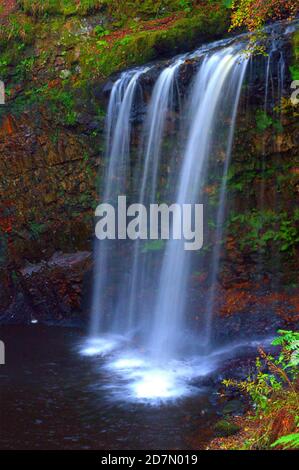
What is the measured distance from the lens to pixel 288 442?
407 cm

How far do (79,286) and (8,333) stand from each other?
1.73 m

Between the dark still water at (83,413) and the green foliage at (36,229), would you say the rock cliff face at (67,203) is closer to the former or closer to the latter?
the green foliage at (36,229)

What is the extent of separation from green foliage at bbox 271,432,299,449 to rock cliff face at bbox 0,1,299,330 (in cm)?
428

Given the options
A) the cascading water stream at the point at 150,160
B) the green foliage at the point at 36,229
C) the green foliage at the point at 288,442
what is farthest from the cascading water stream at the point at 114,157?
the green foliage at the point at 288,442

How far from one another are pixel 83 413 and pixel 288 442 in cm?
298

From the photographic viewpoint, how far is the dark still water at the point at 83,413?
547cm

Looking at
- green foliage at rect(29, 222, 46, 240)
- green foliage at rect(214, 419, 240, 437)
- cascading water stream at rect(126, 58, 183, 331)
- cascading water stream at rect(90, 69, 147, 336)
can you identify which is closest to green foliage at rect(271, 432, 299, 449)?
green foliage at rect(214, 419, 240, 437)

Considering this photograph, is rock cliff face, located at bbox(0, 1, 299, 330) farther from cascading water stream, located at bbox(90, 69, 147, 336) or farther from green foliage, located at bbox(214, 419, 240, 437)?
green foliage, located at bbox(214, 419, 240, 437)

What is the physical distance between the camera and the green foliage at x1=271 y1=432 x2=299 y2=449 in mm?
3748

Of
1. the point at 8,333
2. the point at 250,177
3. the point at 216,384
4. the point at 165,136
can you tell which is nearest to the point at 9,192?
the point at 8,333

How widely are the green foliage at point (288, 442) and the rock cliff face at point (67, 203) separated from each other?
14.0 feet

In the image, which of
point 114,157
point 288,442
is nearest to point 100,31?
point 114,157

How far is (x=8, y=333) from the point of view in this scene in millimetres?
9984

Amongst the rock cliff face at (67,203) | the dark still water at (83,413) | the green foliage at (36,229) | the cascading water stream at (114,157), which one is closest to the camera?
the dark still water at (83,413)
